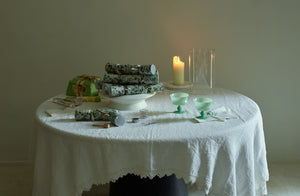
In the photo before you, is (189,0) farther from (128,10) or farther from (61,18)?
(61,18)

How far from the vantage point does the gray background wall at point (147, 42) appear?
235 cm

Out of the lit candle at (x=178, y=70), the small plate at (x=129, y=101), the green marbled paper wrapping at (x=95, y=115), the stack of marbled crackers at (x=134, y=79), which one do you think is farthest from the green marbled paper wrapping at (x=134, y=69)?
the lit candle at (x=178, y=70)

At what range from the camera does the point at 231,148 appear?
51.0 inches

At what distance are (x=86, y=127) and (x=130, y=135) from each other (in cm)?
19

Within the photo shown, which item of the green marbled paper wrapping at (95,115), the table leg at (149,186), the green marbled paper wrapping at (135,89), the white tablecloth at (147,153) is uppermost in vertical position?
the green marbled paper wrapping at (135,89)

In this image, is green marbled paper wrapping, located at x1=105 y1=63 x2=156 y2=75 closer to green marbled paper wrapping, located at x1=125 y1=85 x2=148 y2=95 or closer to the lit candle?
green marbled paper wrapping, located at x1=125 y1=85 x2=148 y2=95

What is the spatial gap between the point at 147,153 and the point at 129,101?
0.40 meters

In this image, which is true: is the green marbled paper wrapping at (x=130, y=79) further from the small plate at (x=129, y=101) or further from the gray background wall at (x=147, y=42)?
the gray background wall at (x=147, y=42)

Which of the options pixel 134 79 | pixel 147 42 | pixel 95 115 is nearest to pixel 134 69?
pixel 134 79

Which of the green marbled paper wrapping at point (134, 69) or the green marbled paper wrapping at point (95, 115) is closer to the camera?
the green marbled paper wrapping at point (95, 115)

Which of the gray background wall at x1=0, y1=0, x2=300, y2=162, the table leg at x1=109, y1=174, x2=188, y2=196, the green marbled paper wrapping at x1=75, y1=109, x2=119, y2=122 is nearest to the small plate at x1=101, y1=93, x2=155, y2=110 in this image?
the green marbled paper wrapping at x1=75, y1=109, x2=119, y2=122

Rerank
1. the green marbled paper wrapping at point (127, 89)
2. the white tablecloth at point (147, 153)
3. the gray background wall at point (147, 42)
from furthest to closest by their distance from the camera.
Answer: the gray background wall at point (147, 42)
the green marbled paper wrapping at point (127, 89)
the white tablecloth at point (147, 153)

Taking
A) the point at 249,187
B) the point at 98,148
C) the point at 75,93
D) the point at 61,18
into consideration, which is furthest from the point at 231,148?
the point at 61,18

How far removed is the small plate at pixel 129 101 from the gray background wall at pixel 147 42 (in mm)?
846
